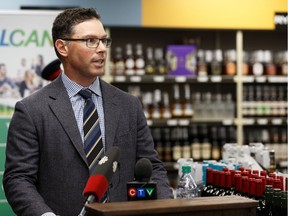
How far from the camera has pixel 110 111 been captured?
8.59 feet

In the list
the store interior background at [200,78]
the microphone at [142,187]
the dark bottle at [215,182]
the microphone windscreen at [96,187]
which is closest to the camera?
the microphone windscreen at [96,187]

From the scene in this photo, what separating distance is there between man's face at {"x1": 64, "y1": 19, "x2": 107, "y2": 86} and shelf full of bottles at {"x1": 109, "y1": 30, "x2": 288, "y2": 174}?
14.0 feet

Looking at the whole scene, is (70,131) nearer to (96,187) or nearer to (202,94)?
(96,187)

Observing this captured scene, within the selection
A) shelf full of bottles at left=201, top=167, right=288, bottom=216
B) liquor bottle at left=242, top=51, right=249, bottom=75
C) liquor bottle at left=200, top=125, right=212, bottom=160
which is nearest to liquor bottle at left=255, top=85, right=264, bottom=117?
liquor bottle at left=242, top=51, right=249, bottom=75

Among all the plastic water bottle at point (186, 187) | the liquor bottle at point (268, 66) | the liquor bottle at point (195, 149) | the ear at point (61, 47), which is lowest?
the liquor bottle at point (195, 149)

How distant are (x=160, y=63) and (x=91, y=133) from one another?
4620mm

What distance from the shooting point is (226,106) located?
7.25 m

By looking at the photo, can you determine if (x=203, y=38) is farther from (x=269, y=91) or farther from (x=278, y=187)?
(x=278, y=187)

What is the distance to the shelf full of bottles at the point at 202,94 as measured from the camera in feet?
23.1

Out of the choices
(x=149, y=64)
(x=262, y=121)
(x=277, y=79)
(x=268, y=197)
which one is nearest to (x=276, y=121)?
(x=262, y=121)

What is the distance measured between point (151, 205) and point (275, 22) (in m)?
6.45

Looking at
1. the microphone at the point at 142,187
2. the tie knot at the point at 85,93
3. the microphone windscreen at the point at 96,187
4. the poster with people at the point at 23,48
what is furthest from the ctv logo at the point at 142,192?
the poster with people at the point at 23,48

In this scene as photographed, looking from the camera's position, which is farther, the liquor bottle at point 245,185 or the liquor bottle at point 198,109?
the liquor bottle at point 198,109

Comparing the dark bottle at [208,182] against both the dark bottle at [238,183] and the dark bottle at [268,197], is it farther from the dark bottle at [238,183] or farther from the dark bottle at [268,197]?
the dark bottle at [268,197]
